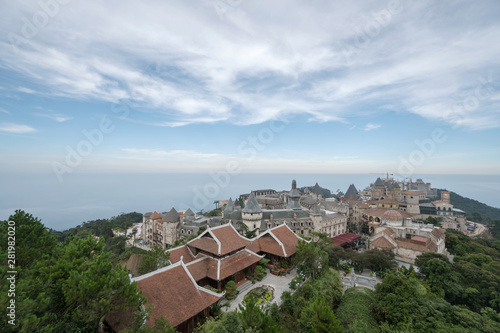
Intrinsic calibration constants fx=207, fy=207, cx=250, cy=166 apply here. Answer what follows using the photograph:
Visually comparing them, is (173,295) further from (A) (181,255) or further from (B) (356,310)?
(B) (356,310)

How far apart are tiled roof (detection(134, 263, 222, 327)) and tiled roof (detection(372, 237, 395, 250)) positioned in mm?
29263

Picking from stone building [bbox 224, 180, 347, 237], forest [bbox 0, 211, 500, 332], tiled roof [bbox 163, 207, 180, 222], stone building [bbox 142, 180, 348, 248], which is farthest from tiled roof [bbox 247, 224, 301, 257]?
tiled roof [bbox 163, 207, 180, 222]

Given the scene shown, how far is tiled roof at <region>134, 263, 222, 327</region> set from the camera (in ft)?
42.2

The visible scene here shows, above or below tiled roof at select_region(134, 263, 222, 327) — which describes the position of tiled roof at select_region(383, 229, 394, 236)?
below

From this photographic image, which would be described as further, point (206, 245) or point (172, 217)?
point (172, 217)

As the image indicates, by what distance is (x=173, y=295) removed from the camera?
13883 millimetres

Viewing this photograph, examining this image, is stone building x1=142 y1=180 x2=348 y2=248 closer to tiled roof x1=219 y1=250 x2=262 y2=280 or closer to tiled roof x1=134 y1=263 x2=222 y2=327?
tiled roof x1=219 y1=250 x2=262 y2=280

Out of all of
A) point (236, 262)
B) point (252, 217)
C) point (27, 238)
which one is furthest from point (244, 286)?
point (27, 238)

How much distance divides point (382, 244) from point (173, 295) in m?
32.8

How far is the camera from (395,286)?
652 inches

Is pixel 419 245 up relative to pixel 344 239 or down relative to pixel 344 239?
up

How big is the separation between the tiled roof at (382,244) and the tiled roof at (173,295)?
29.3 meters

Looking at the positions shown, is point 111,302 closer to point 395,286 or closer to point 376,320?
point 376,320

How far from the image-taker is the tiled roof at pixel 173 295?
1285 cm
